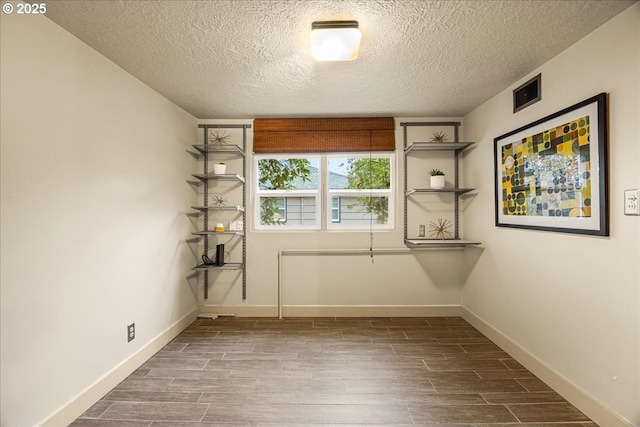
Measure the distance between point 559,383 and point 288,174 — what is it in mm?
3158

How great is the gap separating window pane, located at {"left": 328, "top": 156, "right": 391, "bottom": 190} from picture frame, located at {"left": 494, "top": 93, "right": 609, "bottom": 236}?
1280 mm

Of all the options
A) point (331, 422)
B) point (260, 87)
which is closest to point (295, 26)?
point (260, 87)

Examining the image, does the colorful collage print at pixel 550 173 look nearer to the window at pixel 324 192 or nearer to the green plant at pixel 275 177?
the window at pixel 324 192

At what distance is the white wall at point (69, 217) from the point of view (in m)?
1.53

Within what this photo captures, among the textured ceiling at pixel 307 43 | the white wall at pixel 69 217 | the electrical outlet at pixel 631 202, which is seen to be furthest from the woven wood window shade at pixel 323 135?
the electrical outlet at pixel 631 202

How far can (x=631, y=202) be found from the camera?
1638mm

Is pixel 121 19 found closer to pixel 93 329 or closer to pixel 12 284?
pixel 12 284

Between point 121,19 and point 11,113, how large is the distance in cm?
78

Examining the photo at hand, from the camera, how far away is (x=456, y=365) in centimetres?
249

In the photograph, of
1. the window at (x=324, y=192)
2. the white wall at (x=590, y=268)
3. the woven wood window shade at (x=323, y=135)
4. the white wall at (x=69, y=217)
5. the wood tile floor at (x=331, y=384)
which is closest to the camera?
the white wall at (x=69, y=217)

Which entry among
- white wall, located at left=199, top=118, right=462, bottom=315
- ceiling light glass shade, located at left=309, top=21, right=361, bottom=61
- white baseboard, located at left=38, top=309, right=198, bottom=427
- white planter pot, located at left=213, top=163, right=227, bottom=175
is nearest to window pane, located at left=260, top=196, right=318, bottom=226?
white wall, located at left=199, top=118, right=462, bottom=315

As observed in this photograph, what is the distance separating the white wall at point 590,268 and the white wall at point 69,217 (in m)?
3.26

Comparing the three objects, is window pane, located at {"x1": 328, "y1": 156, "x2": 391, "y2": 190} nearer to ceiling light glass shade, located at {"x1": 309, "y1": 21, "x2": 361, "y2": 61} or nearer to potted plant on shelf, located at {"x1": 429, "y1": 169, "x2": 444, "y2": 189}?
potted plant on shelf, located at {"x1": 429, "y1": 169, "x2": 444, "y2": 189}

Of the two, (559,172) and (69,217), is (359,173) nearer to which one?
(559,172)
